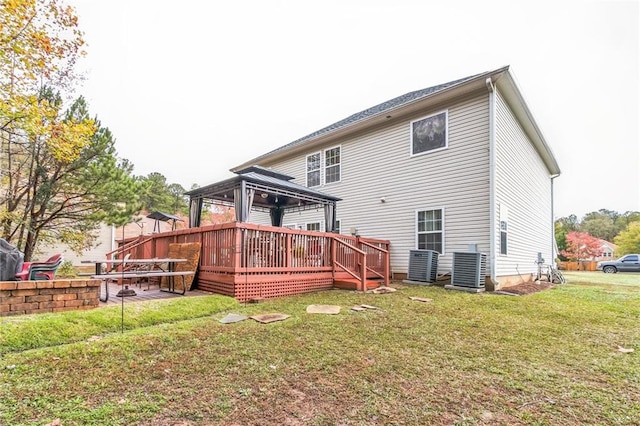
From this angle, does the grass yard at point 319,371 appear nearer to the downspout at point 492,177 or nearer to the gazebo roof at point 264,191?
the downspout at point 492,177

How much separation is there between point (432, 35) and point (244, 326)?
13.4 meters

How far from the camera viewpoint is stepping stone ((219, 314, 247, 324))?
4.22 metres

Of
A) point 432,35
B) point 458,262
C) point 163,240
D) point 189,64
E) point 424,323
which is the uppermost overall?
point 432,35

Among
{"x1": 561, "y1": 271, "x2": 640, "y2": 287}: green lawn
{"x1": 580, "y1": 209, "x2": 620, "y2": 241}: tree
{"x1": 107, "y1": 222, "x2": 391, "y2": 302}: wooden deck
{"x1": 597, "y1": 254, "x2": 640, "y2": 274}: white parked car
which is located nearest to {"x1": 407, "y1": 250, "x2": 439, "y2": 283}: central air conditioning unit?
{"x1": 107, "y1": 222, "x2": 391, "y2": 302}: wooden deck

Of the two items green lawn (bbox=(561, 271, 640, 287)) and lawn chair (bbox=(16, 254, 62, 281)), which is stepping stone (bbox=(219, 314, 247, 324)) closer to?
lawn chair (bbox=(16, 254, 62, 281))

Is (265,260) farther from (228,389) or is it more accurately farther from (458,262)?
(458,262)

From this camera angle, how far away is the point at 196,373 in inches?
99.1

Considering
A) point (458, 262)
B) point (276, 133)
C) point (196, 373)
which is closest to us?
point (196, 373)

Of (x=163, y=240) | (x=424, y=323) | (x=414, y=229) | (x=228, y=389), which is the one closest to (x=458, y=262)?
(x=414, y=229)

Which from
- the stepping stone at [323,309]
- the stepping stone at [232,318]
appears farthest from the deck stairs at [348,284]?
the stepping stone at [232,318]

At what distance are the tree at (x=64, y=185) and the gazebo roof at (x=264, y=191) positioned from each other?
12.1 feet

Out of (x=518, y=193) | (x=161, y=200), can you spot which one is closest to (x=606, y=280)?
(x=518, y=193)

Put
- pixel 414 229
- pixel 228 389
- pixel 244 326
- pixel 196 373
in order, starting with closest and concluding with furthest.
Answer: pixel 228 389
pixel 196 373
pixel 244 326
pixel 414 229

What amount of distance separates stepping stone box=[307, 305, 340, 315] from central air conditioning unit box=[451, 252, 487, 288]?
3955mm
